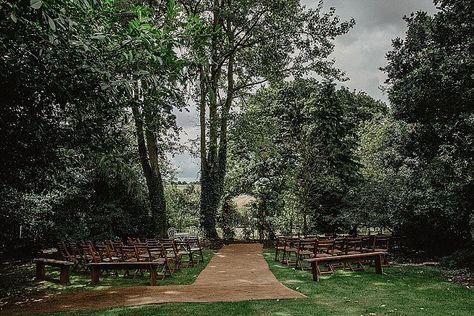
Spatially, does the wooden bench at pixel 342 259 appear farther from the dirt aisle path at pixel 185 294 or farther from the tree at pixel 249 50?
the tree at pixel 249 50

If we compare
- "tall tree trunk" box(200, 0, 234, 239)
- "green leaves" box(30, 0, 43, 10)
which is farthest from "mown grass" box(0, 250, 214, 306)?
"tall tree trunk" box(200, 0, 234, 239)

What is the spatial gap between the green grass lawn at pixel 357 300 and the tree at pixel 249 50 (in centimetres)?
1269

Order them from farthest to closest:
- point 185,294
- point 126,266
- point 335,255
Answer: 1. point 335,255
2. point 126,266
3. point 185,294

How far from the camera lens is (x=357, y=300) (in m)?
8.02

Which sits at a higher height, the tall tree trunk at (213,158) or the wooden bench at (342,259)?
the tall tree trunk at (213,158)

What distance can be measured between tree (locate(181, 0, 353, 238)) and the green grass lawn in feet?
41.6

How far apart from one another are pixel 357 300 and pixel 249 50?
59.5ft

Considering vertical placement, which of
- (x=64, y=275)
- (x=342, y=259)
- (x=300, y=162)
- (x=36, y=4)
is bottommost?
(x=64, y=275)

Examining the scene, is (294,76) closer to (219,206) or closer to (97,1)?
(219,206)

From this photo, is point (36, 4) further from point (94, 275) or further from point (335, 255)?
point (335, 255)

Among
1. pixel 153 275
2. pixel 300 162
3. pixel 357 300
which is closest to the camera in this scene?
pixel 357 300

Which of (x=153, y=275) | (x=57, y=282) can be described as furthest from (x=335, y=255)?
(x=57, y=282)

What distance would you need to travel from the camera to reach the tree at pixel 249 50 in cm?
2108

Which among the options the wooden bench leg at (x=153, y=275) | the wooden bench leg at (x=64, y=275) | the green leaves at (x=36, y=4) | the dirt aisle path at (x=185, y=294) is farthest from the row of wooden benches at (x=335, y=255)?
the green leaves at (x=36, y=4)
